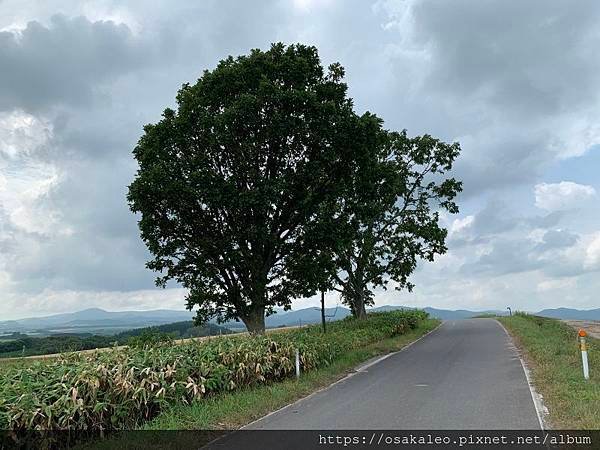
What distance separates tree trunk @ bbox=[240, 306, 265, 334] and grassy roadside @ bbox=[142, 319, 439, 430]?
16.4 ft

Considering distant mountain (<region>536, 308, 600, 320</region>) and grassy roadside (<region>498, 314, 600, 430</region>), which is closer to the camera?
grassy roadside (<region>498, 314, 600, 430</region>)

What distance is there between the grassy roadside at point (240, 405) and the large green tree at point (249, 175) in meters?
5.35

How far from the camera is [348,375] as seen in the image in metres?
14.0

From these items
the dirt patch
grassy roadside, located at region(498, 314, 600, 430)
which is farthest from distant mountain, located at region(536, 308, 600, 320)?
grassy roadside, located at region(498, 314, 600, 430)

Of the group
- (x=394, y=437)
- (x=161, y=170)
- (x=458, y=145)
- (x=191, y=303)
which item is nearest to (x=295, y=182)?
(x=161, y=170)

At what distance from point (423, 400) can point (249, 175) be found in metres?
9.70

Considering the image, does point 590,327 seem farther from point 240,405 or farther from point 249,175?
point 240,405

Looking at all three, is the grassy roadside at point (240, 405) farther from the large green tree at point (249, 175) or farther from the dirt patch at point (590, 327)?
the dirt patch at point (590, 327)

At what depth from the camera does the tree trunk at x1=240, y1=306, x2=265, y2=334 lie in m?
18.8

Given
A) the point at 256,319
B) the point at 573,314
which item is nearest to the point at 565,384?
the point at 256,319

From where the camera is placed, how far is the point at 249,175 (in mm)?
17281

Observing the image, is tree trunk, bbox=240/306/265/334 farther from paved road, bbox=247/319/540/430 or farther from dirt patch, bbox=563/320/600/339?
dirt patch, bbox=563/320/600/339

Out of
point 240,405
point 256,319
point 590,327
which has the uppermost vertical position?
point 256,319

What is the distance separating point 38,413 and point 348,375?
8.16 m
